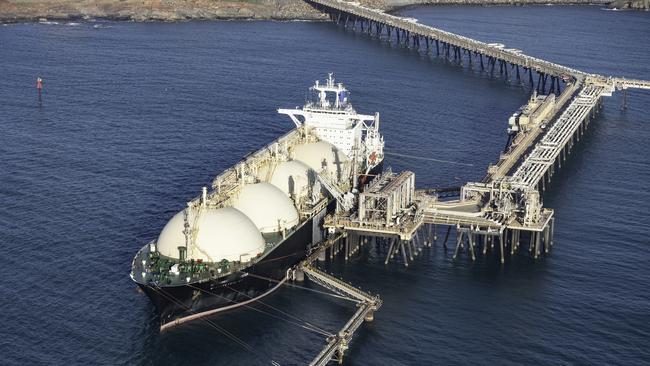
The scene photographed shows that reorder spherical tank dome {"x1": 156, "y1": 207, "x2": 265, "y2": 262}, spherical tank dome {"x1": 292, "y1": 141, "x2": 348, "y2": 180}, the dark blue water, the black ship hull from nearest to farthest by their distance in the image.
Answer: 1. the dark blue water
2. the black ship hull
3. spherical tank dome {"x1": 156, "y1": 207, "x2": 265, "y2": 262}
4. spherical tank dome {"x1": 292, "y1": 141, "x2": 348, "y2": 180}

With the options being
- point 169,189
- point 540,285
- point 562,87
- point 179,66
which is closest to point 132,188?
point 169,189

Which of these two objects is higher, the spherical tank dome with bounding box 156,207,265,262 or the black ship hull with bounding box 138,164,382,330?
Result: the spherical tank dome with bounding box 156,207,265,262

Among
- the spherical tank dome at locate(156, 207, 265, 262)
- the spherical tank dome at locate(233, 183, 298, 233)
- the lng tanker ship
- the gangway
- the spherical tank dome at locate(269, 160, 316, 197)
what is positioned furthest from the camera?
the spherical tank dome at locate(269, 160, 316, 197)

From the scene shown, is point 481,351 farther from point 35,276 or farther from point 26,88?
point 26,88

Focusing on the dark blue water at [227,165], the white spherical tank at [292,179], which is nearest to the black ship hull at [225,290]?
the dark blue water at [227,165]

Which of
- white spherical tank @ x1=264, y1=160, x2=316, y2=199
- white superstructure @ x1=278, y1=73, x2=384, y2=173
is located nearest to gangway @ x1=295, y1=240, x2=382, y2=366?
white spherical tank @ x1=264, y1=160, x2=316, y2=199

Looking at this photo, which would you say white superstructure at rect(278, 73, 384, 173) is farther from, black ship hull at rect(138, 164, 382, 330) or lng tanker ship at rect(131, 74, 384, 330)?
black ship hull at rect(138, 164, 382, 330)

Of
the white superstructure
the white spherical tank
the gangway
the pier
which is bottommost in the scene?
the gangway
